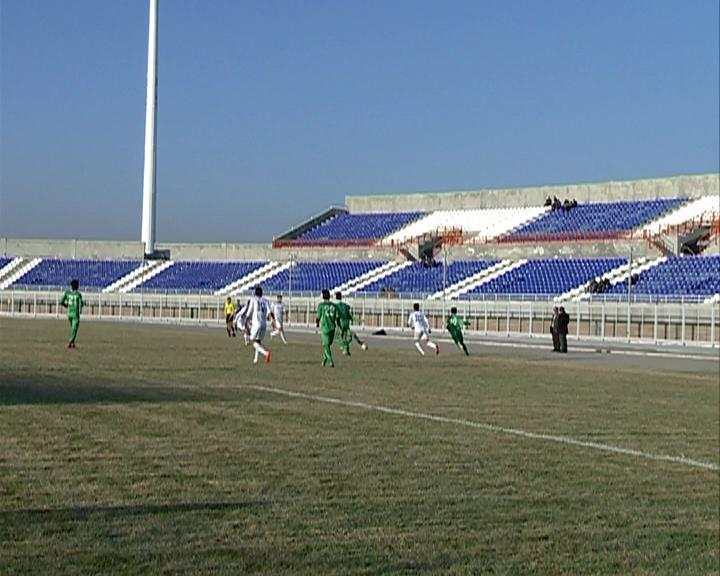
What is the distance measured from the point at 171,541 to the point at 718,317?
4003cm

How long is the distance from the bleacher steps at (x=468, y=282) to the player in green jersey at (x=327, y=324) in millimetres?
32056

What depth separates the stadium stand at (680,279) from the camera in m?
52.2

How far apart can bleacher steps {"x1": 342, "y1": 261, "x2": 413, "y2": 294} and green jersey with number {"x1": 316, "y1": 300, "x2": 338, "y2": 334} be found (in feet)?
128

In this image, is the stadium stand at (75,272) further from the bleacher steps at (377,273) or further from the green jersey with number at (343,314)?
the green jersey with number at (343,314)

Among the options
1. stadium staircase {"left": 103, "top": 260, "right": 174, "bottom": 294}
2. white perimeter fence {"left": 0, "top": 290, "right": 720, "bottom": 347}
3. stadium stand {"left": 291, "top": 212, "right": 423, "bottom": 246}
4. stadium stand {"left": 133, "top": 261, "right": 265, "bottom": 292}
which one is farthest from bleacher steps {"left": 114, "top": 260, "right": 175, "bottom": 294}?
stadium stand {"left": 291, "top": 212, "right": 423, "bottom": 246}

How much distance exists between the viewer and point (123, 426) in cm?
1324

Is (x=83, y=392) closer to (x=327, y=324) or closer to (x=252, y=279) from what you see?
(x=327, y=324)

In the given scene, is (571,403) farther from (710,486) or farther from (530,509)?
(530,509)

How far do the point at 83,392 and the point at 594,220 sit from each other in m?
55.9

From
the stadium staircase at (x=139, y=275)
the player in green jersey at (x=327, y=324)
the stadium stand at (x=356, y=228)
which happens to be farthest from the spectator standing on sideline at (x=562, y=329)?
the stadium staircase at (x=139, y=275)

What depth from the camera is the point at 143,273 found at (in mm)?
81000

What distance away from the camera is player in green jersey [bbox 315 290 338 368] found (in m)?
27.1


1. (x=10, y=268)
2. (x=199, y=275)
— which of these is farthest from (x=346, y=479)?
(x=10, y=268)

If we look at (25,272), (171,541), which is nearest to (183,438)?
(171,541)
